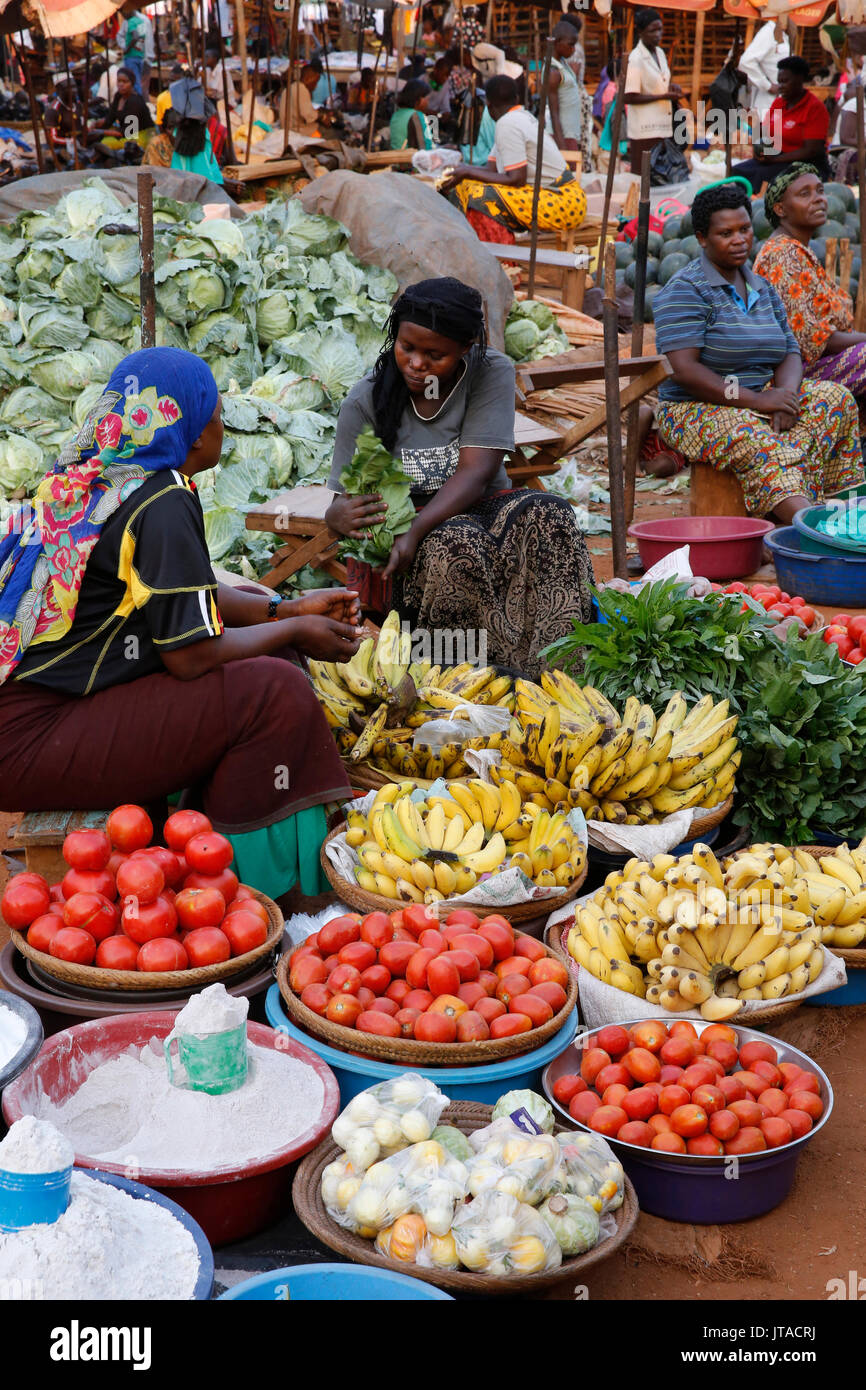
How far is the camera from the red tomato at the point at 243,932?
269 centimetres

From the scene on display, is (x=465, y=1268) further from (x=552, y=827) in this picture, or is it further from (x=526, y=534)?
(x=526, y=534)

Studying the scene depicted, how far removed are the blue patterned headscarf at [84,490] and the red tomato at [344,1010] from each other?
1.12 m

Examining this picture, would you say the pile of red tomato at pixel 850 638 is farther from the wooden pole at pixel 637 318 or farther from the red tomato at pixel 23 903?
the red tomato at pixel 23 903

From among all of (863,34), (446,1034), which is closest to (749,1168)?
(446,1034)

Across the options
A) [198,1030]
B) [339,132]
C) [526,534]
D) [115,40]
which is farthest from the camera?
[115,40]

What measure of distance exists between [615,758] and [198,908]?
1.26 meters

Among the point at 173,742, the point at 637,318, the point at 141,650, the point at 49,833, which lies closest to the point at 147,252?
the point at 637,318

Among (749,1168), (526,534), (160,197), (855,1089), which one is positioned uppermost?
(160,197)

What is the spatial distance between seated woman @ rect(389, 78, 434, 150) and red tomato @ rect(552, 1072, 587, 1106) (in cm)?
1338

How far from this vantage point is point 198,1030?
2.23 m

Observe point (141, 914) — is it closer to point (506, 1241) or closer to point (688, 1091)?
point (506, 1241)

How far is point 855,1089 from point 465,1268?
1269mm

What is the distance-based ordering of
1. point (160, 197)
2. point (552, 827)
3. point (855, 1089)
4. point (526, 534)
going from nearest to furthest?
point (855, 1089) → point (552, 827) → point (526, 534) → point (160, 197)

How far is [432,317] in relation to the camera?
414cm
